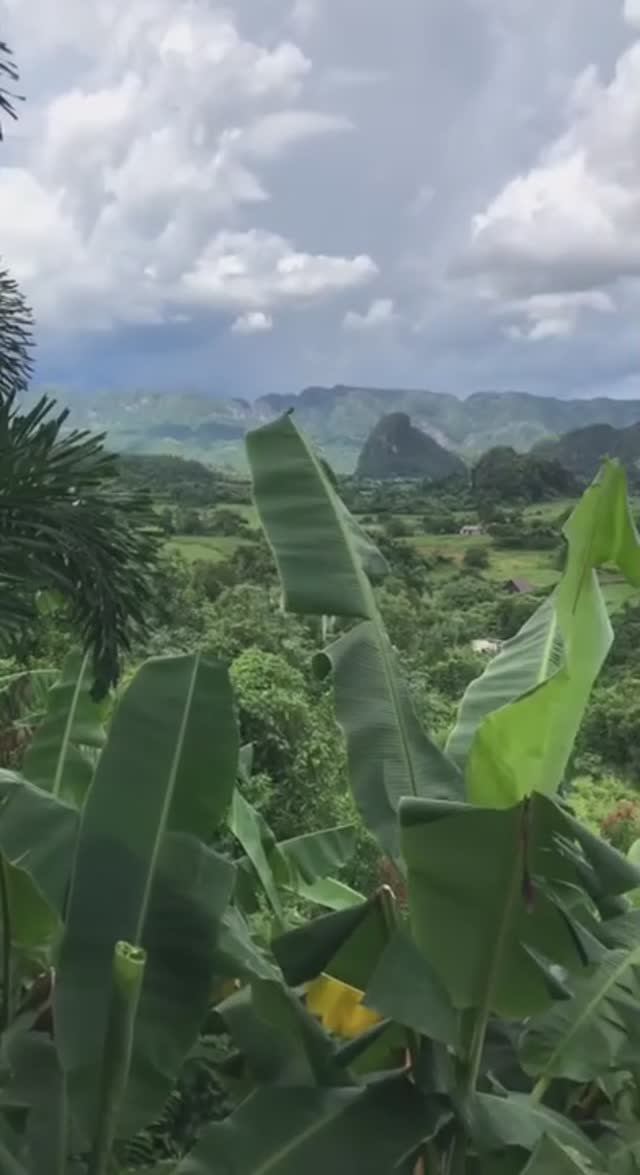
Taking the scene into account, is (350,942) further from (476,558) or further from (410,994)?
(476,558)

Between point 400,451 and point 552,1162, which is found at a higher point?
point 400,451

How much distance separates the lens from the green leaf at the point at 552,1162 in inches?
20.4

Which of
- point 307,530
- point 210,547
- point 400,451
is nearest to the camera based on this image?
point 307,530

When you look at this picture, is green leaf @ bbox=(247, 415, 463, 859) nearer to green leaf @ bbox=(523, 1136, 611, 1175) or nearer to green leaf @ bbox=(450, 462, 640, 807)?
green leaf @ bbox=(450, 462, 640, 807)

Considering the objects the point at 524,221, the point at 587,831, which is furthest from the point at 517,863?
the point at 524,221

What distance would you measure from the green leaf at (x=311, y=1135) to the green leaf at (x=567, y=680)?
181 mm

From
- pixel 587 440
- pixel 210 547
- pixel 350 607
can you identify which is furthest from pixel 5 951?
pixel 587 440

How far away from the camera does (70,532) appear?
1.85 feet

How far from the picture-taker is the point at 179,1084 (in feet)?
2.43

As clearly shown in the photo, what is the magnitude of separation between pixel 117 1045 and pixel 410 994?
0.15m

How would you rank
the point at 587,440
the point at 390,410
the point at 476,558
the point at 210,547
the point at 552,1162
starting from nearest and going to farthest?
the point at 552,1162 < the point at 476,558 < the point at 210,547 < the point at 587,440 < the point at 390,410

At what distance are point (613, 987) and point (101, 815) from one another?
35 centimetres

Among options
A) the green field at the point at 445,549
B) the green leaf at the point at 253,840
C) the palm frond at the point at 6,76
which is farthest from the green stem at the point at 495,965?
the green field at the point at 445,549

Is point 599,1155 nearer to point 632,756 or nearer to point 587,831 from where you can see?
point 587,831
